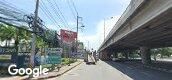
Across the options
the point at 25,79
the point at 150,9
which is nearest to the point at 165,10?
the point at 150,9

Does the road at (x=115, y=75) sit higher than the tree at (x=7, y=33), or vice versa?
the tree at (x=7, y=33)

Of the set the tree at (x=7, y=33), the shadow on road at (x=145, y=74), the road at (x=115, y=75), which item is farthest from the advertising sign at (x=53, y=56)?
the tree at (x=7, y=33)

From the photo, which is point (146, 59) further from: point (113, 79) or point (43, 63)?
point (113, 79)

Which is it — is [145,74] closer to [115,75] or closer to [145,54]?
[115,75]

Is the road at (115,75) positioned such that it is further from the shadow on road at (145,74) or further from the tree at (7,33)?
the tree at (7,33)

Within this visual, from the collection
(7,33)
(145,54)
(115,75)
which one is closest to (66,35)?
(7,33)

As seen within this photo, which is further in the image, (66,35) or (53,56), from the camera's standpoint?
(66,35)

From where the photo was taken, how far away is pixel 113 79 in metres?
25.0

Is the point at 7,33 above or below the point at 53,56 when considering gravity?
above

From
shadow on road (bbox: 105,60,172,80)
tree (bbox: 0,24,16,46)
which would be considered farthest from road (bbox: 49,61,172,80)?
tree (bbox: 0,24,16,46)

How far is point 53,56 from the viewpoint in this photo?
35.7m

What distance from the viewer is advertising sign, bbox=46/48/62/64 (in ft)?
117

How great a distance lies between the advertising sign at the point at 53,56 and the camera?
35.6 metres

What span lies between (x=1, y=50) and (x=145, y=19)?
20.2 m
